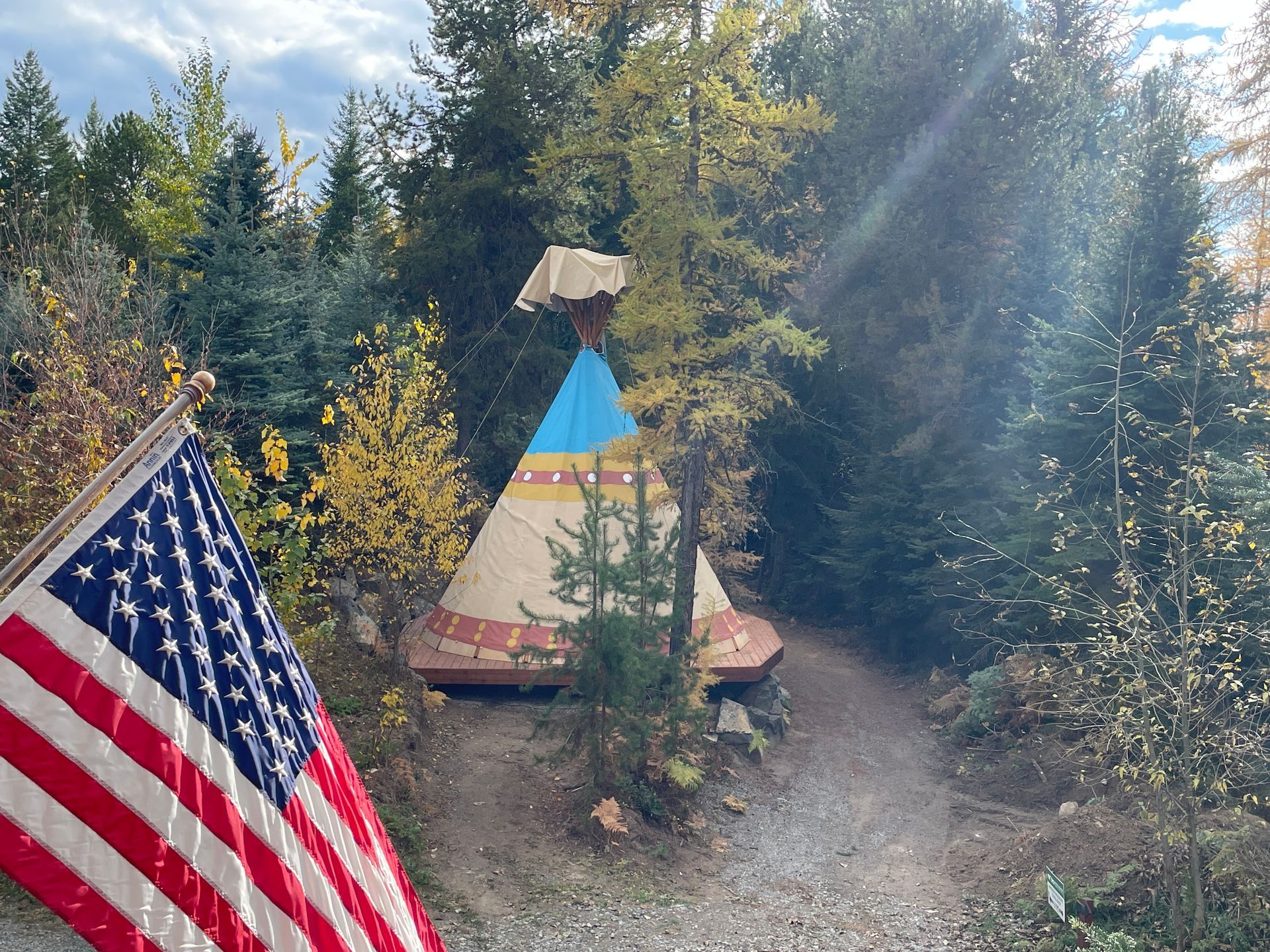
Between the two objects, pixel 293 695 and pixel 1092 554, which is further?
pixel 1092 554

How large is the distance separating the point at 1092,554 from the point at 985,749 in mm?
3545

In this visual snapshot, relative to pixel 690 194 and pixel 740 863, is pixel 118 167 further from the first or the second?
pixel 740 863

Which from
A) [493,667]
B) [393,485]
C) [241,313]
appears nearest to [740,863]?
[493,667]

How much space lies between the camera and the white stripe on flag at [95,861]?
271cm

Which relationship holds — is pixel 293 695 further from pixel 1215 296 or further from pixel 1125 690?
pixel 1215 296

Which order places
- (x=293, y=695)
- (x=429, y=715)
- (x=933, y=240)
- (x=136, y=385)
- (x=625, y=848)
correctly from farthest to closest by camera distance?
1. (x=933, y=240)
2. (x=429, y=715)
3. (x=625, y=848)
4. (x=136, y=385)
5. (x=293, y=695)

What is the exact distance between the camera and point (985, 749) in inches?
619

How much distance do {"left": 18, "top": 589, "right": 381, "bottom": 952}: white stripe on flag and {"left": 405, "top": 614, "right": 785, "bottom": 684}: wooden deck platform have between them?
10.7 metres

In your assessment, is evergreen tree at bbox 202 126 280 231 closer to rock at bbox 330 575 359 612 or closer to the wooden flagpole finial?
rock at bbox 330 575 359 612

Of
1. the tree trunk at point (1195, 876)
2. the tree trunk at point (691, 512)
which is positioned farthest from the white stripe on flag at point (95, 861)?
the tree trunk at point (691, 512)

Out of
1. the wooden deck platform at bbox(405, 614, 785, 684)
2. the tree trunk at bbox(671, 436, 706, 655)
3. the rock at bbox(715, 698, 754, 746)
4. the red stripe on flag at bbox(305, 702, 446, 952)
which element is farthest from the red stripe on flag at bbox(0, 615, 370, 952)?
the rock at bbox(715, 698, 754, 746)

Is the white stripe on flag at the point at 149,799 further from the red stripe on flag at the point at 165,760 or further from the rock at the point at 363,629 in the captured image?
the rock at the point at 363,629

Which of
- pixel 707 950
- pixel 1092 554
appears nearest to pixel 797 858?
pixel 707 950

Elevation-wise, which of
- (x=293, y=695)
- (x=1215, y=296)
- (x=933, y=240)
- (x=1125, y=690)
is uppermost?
(x=933, y=240)
